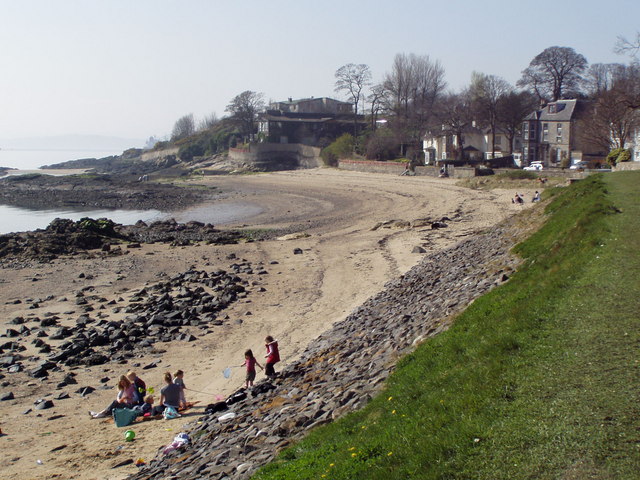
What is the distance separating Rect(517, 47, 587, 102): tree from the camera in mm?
77000

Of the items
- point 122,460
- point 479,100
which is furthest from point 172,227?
point 479,100

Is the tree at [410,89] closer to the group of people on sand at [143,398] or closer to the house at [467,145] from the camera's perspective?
the house at [467,145]

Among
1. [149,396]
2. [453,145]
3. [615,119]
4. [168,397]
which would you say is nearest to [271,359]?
[168,397]

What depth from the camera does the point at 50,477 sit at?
36.3 ft

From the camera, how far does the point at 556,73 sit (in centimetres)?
7781

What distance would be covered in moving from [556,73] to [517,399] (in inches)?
3096

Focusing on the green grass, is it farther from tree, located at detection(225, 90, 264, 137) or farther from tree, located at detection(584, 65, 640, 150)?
tree, located at detection(225, 90, 264, 137)

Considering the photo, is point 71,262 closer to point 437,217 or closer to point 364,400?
point 437,217

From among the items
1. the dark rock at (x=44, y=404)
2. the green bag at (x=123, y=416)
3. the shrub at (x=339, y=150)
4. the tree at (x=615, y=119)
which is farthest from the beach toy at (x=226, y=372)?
the shrub at (x=339, y=150)

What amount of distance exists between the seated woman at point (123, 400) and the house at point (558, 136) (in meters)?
53.7

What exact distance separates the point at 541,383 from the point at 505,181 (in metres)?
47.6

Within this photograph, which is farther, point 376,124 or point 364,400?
point 376,124

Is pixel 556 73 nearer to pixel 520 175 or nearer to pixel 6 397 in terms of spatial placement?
pixel 520 175

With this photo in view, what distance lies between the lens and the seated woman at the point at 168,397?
44.4ft
